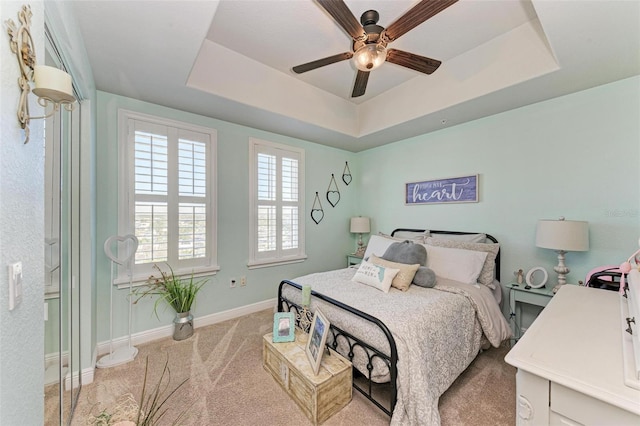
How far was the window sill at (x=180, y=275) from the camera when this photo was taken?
2520 millimetres

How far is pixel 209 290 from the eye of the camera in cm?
306

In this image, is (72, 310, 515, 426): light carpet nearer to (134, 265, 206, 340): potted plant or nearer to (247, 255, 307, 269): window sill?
(134, 265, 206, 340): potted plant

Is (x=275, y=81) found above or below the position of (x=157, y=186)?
above

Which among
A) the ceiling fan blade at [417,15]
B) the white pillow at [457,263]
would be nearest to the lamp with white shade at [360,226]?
the white pillow at [457,263]

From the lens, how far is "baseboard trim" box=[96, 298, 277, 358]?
98.5 inches

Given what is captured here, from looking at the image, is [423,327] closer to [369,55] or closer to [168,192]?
[369,55]

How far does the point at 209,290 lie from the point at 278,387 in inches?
61.1

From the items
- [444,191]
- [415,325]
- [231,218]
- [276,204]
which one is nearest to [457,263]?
[444,191]

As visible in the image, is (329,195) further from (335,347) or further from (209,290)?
(335,347)

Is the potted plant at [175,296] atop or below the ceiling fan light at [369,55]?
below

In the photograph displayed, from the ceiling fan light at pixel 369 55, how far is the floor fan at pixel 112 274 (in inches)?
98.5

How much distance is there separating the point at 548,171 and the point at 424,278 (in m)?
1.67

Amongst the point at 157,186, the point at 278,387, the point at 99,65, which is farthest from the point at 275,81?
the point at 278,387

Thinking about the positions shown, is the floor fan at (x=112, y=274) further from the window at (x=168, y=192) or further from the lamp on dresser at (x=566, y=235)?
the lamp on dresser at (x=566, y=235)
